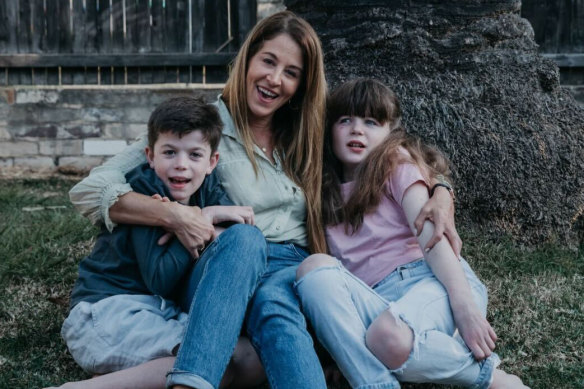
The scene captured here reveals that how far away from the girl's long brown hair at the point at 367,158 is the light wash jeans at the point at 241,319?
1.33ft

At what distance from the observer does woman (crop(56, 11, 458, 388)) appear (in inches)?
93.3

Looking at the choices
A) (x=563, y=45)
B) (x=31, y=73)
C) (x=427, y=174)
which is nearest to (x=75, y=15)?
(x=31, y=73)

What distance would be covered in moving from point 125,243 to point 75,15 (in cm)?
480

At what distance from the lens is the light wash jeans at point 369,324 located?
2.18m

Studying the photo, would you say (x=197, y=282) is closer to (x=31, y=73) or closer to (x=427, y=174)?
(x=427, y=174)

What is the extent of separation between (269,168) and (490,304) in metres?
1.15

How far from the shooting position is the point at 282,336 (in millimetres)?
2092

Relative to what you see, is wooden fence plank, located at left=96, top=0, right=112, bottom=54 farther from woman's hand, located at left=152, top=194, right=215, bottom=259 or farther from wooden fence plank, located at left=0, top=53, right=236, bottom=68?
woman's hand, located at left=152, top=194, right=215, bottom=259

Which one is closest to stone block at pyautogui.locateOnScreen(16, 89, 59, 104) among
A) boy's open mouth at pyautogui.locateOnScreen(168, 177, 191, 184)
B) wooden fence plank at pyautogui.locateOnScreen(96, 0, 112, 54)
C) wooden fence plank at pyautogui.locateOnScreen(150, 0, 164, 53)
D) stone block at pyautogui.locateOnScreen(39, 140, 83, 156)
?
stone block at pyautogui.locateOnScreen(39, 140, 83, 156)

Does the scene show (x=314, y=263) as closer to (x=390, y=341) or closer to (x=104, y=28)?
(x=390, y=341)

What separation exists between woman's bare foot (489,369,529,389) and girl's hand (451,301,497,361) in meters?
0.14

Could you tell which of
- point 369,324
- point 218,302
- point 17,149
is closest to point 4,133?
point 17,149

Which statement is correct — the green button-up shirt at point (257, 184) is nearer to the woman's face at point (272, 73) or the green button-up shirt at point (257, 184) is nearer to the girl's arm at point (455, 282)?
the woman's face at point (272, 73)

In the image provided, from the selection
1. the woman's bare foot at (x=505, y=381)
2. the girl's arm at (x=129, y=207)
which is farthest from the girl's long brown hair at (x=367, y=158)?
the woman's bare foot at (x=505, y=381)
